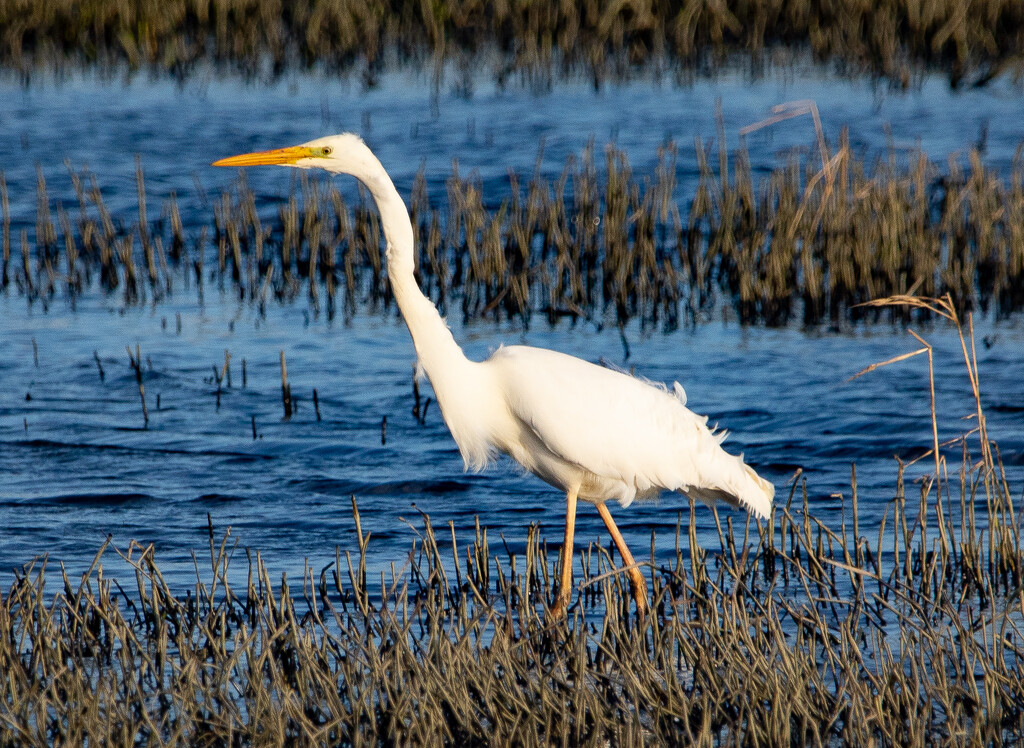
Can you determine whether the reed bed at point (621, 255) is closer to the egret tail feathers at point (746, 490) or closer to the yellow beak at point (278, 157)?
the egret tail feathers at point (746, 490)

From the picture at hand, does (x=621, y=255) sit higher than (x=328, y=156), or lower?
lower

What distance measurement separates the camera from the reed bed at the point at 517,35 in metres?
18.9

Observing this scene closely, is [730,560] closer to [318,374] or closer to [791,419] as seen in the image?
[791,419]

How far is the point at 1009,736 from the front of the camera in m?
3.55

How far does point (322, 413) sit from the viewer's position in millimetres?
8328

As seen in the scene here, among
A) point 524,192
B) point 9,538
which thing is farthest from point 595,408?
point 524,192

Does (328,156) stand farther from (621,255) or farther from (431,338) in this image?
(621,255)

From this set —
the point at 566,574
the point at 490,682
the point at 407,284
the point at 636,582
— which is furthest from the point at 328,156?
the point at 490,682

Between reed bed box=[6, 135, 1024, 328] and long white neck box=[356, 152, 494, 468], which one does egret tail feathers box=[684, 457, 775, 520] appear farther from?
reed bed box=[6, 135, 1024, 328]

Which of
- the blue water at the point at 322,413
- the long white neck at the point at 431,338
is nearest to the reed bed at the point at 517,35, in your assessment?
the blue water at the point at 322,413

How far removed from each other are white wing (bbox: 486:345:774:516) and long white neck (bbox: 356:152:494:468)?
0.51 ft

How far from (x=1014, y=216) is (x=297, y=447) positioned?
5674mm

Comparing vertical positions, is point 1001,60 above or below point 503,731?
above

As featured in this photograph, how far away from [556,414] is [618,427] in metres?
0.28
